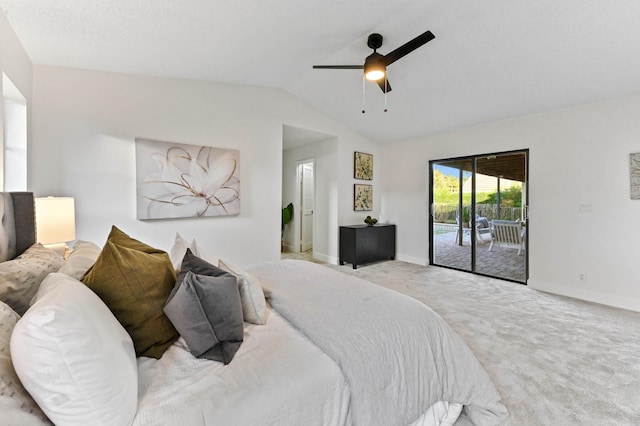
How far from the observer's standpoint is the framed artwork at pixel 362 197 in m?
5.43

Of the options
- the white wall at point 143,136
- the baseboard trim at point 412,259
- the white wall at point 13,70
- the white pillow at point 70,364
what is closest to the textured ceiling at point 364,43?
the white wall at point 13,70

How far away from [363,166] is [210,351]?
4.80m

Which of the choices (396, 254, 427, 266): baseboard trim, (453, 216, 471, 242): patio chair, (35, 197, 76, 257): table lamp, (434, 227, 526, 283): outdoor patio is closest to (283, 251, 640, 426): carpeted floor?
(434, 227, 526, 283): outdoor patio

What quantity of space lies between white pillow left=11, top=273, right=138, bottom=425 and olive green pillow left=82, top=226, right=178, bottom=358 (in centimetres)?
26

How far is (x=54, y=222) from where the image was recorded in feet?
→ 7.26

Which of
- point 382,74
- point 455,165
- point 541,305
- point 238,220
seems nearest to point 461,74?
point 382,74

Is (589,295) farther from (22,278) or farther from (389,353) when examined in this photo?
(22,278)

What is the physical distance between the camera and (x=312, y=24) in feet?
8.29

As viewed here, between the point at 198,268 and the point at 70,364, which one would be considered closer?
the point at 70,364

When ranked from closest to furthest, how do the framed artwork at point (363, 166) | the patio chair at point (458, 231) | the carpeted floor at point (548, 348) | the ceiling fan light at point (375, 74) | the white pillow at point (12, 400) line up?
the white pillow at point (12, 400)
the carpeted floor at point (548, 348)
the ceiling fan light at point (375, 74)
the patio chair at point (458, 231)
the framed artwork at point (363, 166)

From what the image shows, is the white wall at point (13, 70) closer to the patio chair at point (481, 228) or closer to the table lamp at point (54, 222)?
the table lamp at point (54, 222)

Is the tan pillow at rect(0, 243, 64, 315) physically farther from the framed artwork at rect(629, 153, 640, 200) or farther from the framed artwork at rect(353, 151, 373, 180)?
the framed artwork at rect(629, 153, 640, 200)

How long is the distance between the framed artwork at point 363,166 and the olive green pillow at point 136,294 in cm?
453

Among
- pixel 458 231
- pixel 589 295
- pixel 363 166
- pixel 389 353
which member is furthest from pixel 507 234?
pixel 389 353
